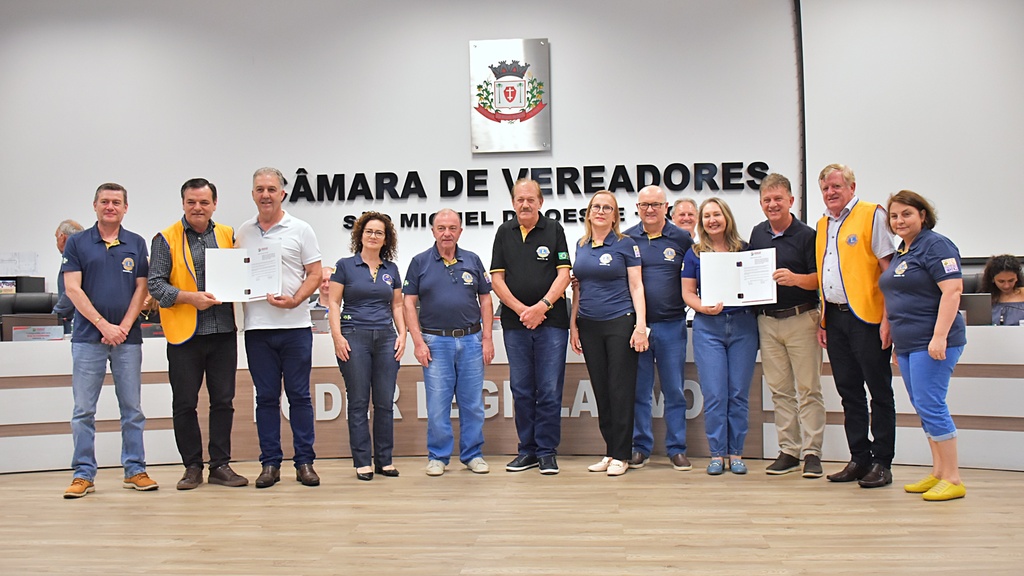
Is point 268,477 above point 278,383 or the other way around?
the other way around

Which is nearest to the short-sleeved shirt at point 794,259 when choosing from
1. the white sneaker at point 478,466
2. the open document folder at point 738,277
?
the open document folder at point 738,277

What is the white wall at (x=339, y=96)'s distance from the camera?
6.62 meters

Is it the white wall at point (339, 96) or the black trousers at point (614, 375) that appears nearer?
the black trousers at point (614, 375)

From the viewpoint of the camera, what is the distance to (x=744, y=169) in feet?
21.6

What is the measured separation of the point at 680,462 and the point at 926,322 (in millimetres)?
1422

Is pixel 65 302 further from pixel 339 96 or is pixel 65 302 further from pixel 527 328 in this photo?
pixel 339 96

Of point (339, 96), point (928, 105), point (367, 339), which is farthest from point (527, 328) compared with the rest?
point (928, 105)

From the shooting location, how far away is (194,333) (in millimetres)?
3912

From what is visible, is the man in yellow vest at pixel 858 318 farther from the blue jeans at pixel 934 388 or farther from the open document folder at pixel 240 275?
the open document folder at pixel 240 275

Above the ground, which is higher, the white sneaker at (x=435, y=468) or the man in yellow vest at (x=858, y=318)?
the man in yellow vest at (x=858, y=318)

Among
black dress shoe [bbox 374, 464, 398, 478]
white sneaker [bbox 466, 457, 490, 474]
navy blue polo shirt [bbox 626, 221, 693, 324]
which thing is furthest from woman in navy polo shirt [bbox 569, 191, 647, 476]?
black dress shoe [bbox 374, 464, 398, 478]

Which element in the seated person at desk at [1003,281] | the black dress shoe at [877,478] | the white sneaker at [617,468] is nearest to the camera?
the black dress shoe at [877,478]

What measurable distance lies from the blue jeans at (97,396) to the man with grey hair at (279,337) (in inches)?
22.8

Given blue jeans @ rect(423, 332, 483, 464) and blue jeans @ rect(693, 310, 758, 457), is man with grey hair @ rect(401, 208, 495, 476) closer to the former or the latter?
blue jeans @ rect(423, 332, 483, 464)
